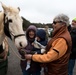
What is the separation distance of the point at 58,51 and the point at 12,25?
122 cm

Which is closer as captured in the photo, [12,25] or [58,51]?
[58,51]

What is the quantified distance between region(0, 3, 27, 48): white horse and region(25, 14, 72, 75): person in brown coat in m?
0.64

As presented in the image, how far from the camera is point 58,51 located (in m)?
3.50

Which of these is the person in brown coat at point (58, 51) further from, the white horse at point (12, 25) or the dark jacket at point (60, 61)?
the white horse at point (12, 25)

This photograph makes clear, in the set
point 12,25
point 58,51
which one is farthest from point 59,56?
point 12,25

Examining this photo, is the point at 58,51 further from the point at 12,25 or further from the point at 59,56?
the point at 12,25

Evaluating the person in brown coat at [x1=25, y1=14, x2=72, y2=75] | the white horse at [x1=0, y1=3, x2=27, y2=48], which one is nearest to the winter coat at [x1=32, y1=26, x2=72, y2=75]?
the person in brown coat at [x1=25, y1=14, x2=72, y2=75]

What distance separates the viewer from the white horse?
4227mm

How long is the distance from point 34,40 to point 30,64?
0.46 meters

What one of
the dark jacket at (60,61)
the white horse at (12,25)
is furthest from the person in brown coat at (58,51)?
the white horse at (12,25)

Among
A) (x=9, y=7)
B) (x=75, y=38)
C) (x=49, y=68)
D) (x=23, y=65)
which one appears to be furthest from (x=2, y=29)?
(x=75, y=38)

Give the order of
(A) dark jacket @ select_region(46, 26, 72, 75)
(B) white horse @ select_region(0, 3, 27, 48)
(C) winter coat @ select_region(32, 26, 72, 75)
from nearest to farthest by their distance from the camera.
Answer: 1. (C) winter coat @ select_region(32, 26, 72, 75)
2. (A) dark jacket @ select_region(46, 26, 72, 75)
3. (B) white horse @ select_region(0, 3, 27, 48)

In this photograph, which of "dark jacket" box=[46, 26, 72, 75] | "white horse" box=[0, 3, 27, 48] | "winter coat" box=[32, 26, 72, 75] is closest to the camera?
"winter coat" box=[32, 26, 72, 75]

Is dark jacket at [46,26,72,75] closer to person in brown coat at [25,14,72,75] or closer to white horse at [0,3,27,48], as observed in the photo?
person in brown coat at [25,14,72,75]
